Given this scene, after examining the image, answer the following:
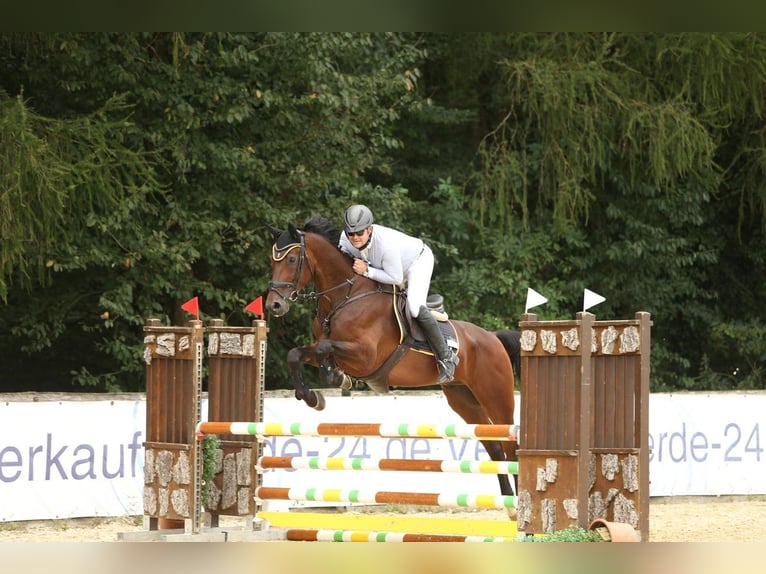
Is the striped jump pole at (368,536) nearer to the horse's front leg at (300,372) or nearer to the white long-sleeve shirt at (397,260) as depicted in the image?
the horse's front leg at (300,372)

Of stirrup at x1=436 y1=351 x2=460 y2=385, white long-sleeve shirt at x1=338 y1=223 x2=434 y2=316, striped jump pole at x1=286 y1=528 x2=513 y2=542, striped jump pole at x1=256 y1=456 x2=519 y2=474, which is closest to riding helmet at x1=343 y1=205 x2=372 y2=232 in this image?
white long-sleeve shirt at x1=338 y1=223 x2=434 y2=316

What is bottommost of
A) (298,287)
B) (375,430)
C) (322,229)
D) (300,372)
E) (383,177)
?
(375,430)

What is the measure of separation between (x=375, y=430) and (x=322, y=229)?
126 cm

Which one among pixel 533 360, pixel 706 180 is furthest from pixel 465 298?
pixel 533 360

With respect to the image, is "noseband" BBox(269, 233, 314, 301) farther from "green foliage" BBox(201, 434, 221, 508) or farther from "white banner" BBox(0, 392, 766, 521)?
"white banner" BBox(0, 392, 766, 521)

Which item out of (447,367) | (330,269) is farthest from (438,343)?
(330,269)

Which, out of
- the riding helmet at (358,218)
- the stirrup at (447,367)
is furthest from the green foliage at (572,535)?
the riding helmet at (358,218)

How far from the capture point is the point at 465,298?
1261 cm

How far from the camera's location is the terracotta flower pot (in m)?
4.14

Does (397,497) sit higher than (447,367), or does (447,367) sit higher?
(447,367)

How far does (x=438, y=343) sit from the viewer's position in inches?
225

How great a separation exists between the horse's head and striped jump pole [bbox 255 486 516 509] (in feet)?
3.45

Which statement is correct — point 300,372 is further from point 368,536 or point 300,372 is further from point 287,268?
point 368,536

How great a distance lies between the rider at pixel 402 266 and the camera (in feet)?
18.4
